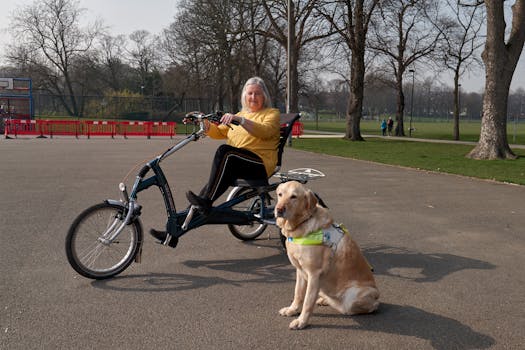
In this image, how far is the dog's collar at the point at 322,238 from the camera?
11.2 feet

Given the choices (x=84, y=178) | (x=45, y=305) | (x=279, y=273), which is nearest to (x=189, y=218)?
(x=279, y=273)

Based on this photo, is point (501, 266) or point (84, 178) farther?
point (84, 178)

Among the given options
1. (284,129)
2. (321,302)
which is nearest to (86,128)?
(284,129)

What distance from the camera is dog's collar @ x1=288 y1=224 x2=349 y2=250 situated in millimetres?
3416

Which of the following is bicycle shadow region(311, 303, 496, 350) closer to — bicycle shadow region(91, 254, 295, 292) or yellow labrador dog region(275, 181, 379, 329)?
yellow labrador dog region(275, 181, 379, 329)

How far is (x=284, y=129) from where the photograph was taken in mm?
5137

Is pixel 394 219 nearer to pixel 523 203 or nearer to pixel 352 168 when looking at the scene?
pixel 523 203

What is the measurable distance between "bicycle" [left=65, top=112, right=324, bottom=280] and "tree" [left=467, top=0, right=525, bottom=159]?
13.3m

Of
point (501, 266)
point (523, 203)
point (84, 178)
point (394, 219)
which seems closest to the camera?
point (501, 266)

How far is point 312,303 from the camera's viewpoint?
3404mm

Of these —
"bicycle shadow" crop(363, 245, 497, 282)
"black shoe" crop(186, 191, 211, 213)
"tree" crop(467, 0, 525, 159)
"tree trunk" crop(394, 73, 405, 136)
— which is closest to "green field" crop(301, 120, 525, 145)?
"tree trunk" crop(394, 73, 405, 136)

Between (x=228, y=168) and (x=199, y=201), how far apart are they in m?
0.41

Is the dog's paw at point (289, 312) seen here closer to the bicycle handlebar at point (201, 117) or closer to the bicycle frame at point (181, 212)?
the bicycle frame at point (181, 212)

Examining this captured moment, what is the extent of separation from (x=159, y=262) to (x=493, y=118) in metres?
14.3
